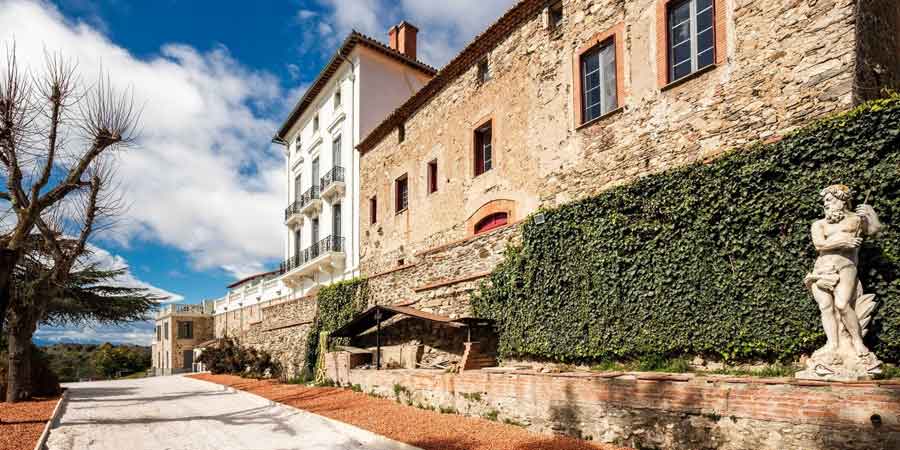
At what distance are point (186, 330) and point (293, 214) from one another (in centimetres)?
1638

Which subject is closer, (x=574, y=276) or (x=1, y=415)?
(x=574, y=276)

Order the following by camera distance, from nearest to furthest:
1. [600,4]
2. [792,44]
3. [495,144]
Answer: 1. [792,44]
2. [600,4]
3. [495,144]

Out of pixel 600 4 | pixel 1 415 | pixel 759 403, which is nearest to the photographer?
pixel 759 403

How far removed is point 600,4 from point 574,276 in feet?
21.0

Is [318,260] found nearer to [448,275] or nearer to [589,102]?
[448,275]

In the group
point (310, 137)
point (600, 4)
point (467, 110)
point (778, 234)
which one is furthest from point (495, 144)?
point (310, 137)

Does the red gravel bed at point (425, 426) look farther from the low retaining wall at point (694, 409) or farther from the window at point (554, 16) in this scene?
the window at point (554, 16)

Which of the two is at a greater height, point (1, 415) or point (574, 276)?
point (574, 276)

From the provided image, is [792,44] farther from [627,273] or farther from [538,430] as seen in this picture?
[538,430]

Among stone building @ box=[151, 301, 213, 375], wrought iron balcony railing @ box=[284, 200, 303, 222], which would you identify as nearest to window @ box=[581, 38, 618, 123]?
wrought iron balcony railing @ box=[284, 200, 303, 222]

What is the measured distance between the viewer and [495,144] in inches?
592

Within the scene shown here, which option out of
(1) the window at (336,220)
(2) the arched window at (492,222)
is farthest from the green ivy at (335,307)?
(1) the window at (336,220)

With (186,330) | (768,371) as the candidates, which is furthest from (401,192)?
(186,330)

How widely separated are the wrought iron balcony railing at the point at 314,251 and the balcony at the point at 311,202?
1826 millimetres
